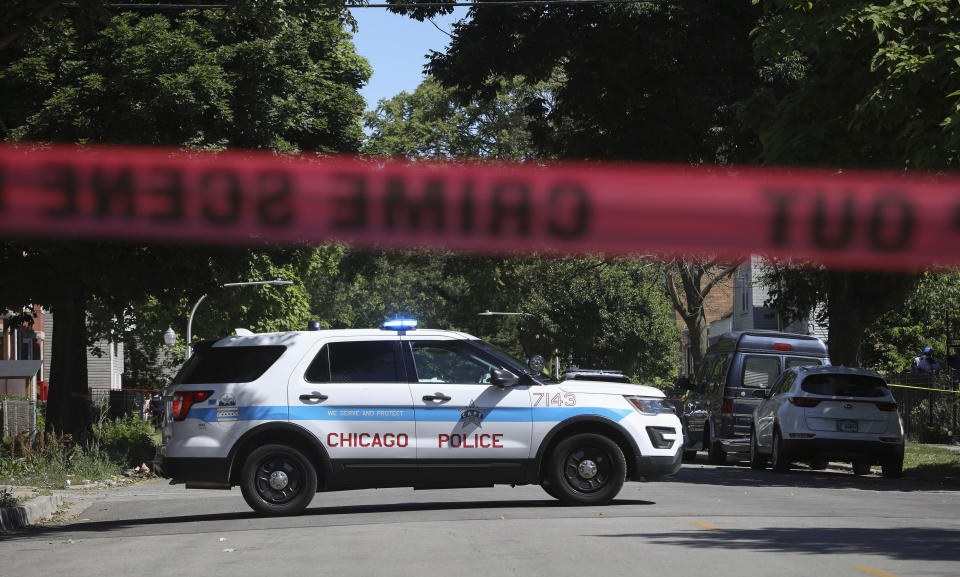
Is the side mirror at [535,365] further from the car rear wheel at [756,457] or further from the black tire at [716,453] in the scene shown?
the black tire at [716,453]

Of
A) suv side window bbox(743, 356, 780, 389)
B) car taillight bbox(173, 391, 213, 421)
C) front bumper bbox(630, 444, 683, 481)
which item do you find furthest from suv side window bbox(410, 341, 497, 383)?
suv side window bbox(743, 356, 780, 389)

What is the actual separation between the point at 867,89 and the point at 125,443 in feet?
52.7

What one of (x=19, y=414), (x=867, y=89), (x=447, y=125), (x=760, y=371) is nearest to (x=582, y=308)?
(x=447, y=125)

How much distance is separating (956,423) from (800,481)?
1232cm

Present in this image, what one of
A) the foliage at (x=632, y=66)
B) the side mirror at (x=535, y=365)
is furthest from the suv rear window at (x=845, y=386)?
the side mirror at (x=535, y=365)

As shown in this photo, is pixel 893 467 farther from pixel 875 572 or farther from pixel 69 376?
pixel 69 376

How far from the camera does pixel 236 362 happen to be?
14.4 m

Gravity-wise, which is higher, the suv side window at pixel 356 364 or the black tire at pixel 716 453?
the suv side window at pixel 356 364

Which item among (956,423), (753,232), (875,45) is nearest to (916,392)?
(956,423)

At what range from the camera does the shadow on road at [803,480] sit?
18797 mm

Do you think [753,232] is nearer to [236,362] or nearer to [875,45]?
[236,362]

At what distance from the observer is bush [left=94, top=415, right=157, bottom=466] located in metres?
25.7

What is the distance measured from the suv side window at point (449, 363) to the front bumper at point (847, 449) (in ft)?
26.4

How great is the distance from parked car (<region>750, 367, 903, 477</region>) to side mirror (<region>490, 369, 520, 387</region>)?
25.9ft
